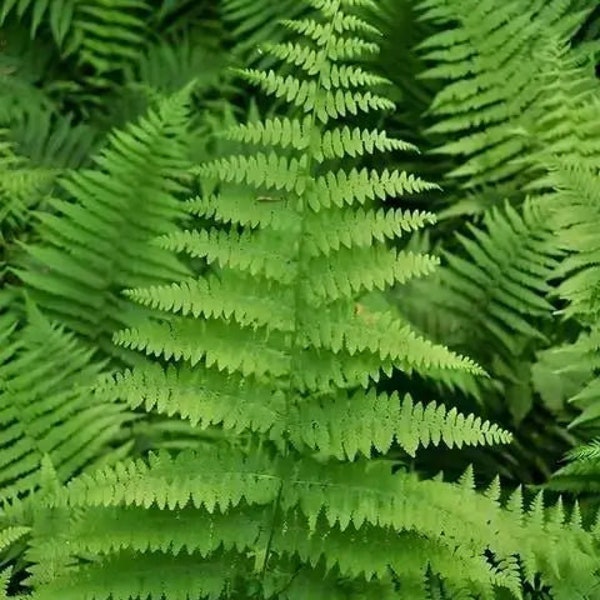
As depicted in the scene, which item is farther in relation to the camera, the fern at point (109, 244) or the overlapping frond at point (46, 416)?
the fern at point (109, 244)

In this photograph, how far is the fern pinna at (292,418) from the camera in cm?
183

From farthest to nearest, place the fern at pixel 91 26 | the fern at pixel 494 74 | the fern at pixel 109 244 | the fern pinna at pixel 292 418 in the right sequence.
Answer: the fern at pixel 91 26, the fern at pixel 494 74, the fern at pixel 109 244, the fern pinna at pixel 292 418

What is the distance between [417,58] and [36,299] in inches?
61.9

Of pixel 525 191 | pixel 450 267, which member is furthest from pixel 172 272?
pixel 525 191

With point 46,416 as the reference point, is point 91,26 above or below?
above

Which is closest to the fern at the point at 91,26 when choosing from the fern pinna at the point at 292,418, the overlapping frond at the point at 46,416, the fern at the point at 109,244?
the fern at the point at 109,244

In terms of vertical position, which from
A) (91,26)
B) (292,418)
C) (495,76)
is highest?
(91,26)

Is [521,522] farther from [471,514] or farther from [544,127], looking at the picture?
[544,127]

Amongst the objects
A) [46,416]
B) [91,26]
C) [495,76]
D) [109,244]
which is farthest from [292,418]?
[91,26]

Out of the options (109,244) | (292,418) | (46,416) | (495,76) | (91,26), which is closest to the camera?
(292,418)

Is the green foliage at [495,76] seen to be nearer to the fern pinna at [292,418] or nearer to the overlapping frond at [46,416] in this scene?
the fern pinna at [292,418]

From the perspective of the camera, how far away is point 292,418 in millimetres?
1913

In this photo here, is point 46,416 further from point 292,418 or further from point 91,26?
point 91,26

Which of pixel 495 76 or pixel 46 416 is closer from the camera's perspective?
pixel 46 416
